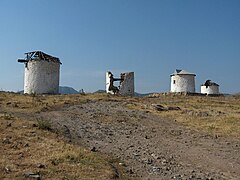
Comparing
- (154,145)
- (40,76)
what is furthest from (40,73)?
(154,145)

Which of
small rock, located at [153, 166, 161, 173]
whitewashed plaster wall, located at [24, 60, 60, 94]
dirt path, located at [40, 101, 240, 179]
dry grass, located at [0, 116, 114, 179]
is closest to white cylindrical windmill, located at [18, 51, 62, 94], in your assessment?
whitewashed plaster wall, located at [24, 60, 60, 94]

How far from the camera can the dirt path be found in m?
10.1

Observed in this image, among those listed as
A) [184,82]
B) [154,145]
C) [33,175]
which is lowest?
[33,175]

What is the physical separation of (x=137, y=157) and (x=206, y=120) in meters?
9.94

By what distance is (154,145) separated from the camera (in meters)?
13.3

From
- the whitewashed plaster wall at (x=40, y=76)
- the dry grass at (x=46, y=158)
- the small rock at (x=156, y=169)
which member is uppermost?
the whitewashed plaster wall at (x=40, y=76)

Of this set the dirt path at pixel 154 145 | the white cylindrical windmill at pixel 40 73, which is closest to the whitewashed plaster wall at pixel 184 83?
the white cylindrical windmill at pixel 40 73

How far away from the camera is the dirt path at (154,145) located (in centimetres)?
1006

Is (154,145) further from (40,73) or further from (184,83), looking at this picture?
(184,83)

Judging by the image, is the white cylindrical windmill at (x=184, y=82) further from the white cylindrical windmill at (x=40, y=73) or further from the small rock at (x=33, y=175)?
the small rock at (x=33, y=175)

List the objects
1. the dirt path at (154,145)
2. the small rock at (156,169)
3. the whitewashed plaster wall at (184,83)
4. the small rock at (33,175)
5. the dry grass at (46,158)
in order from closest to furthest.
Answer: the small rock at (33,175) < the dry grass at (46,158) < the small rock at (156,169) < the dirt path at (154,145) < the whitewashed plaster wall at (184,83)

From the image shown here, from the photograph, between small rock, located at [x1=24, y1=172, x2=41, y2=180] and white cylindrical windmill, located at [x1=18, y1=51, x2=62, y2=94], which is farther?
white cylindrical windmill, located at [x1=18, y1=51, x2=62, y2=94]

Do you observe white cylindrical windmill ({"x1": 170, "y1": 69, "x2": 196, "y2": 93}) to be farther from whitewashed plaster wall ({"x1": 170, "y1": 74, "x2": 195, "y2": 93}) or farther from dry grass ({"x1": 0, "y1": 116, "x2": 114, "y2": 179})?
dry grass ({"x1": 0, "y1": 116, "x2": 114, "y2": 179})

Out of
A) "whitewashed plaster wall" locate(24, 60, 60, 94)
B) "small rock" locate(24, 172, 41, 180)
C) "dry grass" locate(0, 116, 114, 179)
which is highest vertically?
"whitewashed plaster wall" locate(24, 60, 60, 94)
